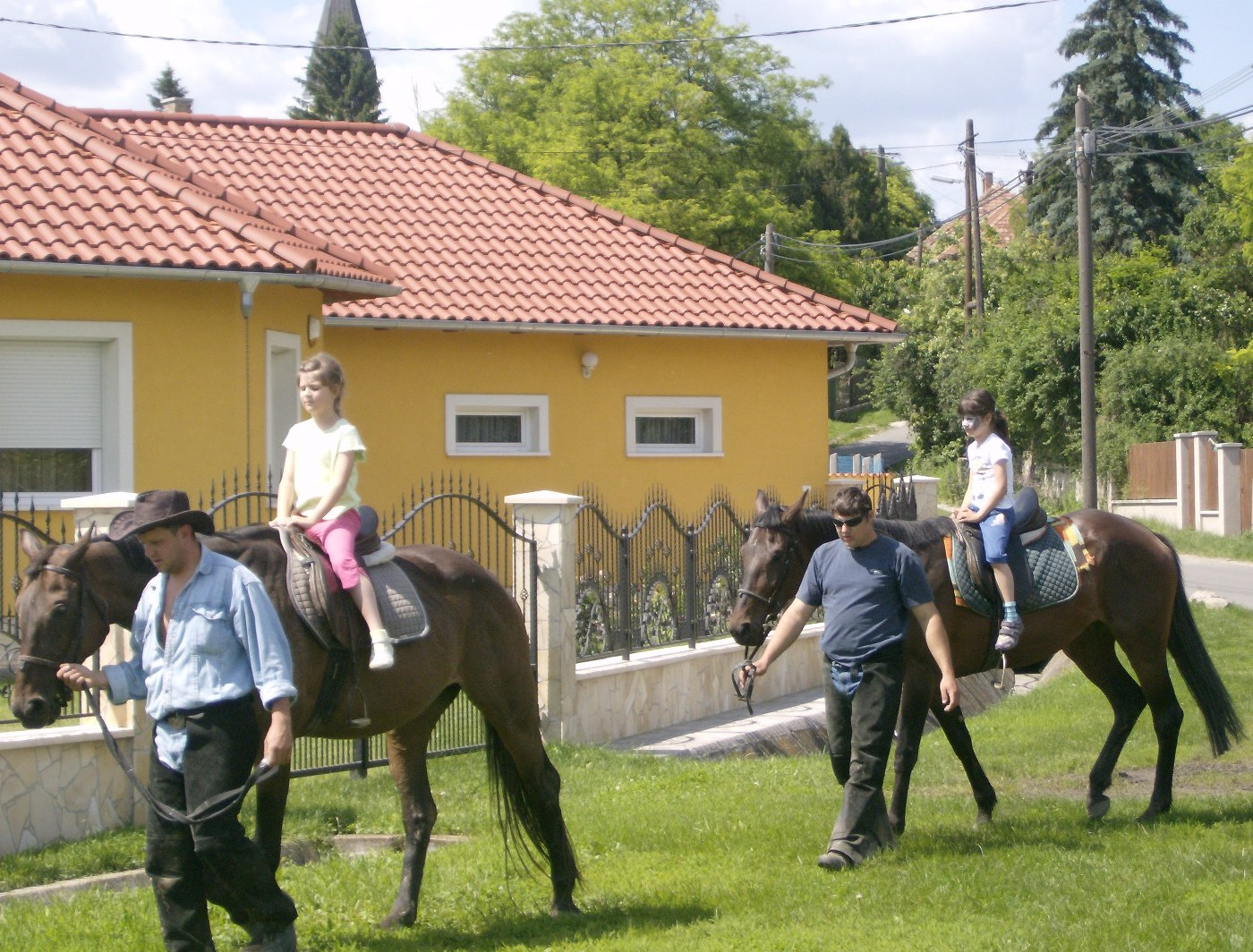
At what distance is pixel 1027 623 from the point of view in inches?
335

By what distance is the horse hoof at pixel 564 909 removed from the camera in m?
6.32

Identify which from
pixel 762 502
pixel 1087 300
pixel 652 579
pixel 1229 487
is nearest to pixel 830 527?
pixel 762 502

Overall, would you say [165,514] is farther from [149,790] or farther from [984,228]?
[984,228]

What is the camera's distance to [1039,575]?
848 centimetres

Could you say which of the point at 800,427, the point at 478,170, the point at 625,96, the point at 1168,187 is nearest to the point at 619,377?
the point at 800,427

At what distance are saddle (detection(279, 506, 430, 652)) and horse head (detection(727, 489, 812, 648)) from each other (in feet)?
5.98

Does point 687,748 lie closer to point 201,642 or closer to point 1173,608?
point 1173,608

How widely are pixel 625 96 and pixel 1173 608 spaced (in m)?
35.0

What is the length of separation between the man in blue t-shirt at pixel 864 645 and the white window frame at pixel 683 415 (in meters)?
12.2

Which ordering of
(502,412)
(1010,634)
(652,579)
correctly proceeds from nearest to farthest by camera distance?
1. (1010,634)
2. (652,579)
3. (502,412)

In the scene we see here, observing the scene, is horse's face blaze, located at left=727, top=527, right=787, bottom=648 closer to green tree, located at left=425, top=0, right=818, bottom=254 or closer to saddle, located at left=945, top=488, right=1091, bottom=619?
saddle, located at left=945, top=488, right=1091, bottom=619

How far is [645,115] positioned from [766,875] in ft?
125

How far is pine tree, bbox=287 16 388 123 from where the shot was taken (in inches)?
2482

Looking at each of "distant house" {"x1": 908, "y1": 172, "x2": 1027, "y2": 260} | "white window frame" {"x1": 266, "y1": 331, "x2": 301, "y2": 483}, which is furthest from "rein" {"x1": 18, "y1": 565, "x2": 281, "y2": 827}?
"distant house" {"x1": 908, "y1": 172, "x2": 1027, "y2": 260}
